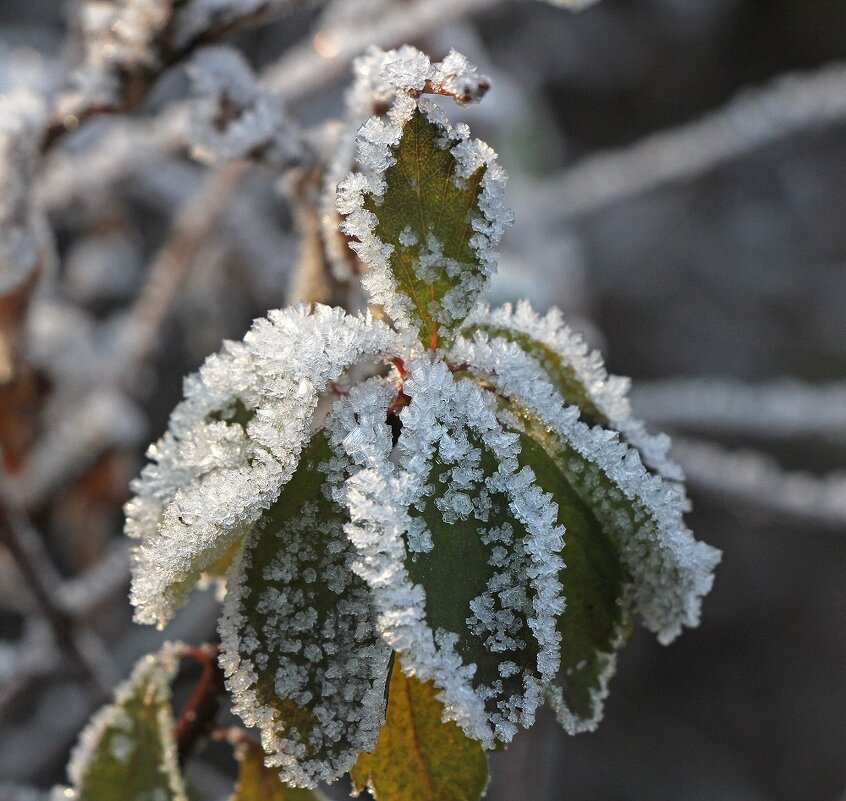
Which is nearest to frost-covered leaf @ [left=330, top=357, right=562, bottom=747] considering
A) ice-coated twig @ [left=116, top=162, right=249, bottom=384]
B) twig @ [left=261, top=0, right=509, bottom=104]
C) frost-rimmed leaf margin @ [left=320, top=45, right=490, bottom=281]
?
frost-rimmed leaf margin @ [left=320, top=45, right=490, bottom=281]

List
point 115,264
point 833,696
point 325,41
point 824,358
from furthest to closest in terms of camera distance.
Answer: point 824,358, point 833,696, point 115,264, point 325,41

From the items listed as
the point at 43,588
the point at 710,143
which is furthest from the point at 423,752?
the point at 710,143

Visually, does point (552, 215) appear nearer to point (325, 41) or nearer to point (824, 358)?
point (325, 41)

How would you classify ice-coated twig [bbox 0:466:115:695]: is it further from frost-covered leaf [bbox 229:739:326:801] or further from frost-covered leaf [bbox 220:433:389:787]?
frost-covered leaf [bbox 220:433:389:787]

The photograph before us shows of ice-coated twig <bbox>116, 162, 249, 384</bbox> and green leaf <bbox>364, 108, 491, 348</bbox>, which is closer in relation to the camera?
green leaf <bbox>364, 108, 491, 348</bbox>

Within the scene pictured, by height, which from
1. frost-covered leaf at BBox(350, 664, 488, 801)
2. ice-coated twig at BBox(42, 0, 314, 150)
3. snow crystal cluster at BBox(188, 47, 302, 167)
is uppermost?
ice-coated twig at BBox(42, 0, 314, 150)

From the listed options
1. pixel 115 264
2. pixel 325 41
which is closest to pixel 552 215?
pixel 325 41
